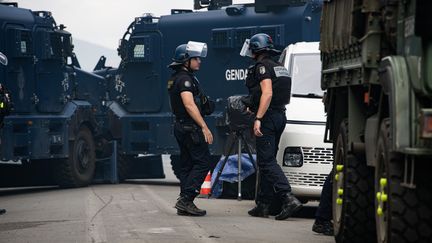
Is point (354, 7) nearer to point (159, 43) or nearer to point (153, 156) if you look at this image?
point (159, 43)

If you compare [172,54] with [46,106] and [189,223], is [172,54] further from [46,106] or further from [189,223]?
[189,223]

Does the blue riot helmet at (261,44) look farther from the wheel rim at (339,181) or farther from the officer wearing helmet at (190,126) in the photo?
the wheel rim at (339,181)

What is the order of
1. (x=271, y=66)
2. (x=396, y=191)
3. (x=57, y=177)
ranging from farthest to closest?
(x=57, y=177) → (x=271, y=66) → (x=396, y=191)

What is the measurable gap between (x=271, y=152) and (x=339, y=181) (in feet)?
10.6

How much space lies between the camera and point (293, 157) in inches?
571

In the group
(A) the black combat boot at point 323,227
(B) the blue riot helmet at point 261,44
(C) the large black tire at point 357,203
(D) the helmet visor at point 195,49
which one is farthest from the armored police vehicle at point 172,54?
(C) the large black tire at point 357,203

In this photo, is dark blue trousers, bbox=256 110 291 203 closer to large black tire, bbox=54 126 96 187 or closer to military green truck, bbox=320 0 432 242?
military green truck, bbox=320 0 432 242

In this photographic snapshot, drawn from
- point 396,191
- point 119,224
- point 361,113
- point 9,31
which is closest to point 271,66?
point 119,224

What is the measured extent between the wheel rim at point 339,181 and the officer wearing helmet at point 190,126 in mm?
3524

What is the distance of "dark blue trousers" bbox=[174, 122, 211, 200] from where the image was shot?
1467cm

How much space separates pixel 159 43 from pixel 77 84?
5.38 feet

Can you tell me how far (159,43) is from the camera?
2325 cm

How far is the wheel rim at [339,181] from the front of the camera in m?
10.9

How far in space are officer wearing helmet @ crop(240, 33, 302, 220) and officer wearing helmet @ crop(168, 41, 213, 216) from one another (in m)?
0.69
